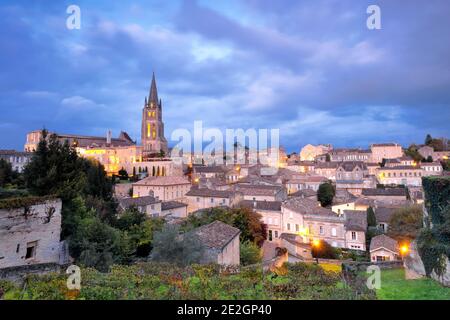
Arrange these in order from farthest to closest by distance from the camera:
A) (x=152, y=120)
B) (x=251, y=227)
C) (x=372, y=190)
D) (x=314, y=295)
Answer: (x=152, y=120) → (x=372, y=190) → (x=251, y=227) → (x=314, y=295)

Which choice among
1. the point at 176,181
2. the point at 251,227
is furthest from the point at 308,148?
the point at 251,227

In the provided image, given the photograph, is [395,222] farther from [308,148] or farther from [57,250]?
[308,148]

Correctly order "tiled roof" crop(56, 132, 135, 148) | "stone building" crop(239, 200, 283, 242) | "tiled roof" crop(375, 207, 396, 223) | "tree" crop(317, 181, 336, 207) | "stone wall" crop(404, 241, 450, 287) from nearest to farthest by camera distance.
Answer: "stone wall" crop(404, 241, 450, 287) < "stone building" crop(239, 200, 283, 242) < "tiled roof" crop(375, 207, 396, 223) < "tree" crop(317, 181, 336, 207) < "tiled roof" crop(56, 132, 135, 148)

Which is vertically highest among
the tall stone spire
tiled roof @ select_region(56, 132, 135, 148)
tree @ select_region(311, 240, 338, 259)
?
the tall stone spire

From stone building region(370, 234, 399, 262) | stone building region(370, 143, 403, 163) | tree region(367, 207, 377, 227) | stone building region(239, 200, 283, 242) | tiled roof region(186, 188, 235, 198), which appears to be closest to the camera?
stone building region(370, 234, 399, 262)

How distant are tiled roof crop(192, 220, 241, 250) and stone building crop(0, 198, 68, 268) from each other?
7.25 meters

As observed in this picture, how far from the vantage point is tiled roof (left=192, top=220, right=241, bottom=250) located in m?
17.0

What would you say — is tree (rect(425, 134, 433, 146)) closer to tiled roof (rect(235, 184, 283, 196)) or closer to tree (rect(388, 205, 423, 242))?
tiled roof (rect(235, 184, 283, 196))

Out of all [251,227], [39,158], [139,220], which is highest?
[39,158]

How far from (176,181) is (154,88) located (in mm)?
65177

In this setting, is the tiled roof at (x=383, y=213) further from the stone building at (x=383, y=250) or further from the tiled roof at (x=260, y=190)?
the tiled roof at (x=260, y=190)

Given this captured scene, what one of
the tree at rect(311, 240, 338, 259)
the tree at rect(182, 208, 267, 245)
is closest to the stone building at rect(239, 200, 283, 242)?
the tree at rect(182, 208, 267, 245)

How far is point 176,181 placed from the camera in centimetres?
4981

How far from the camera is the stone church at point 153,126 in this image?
9712 cm
